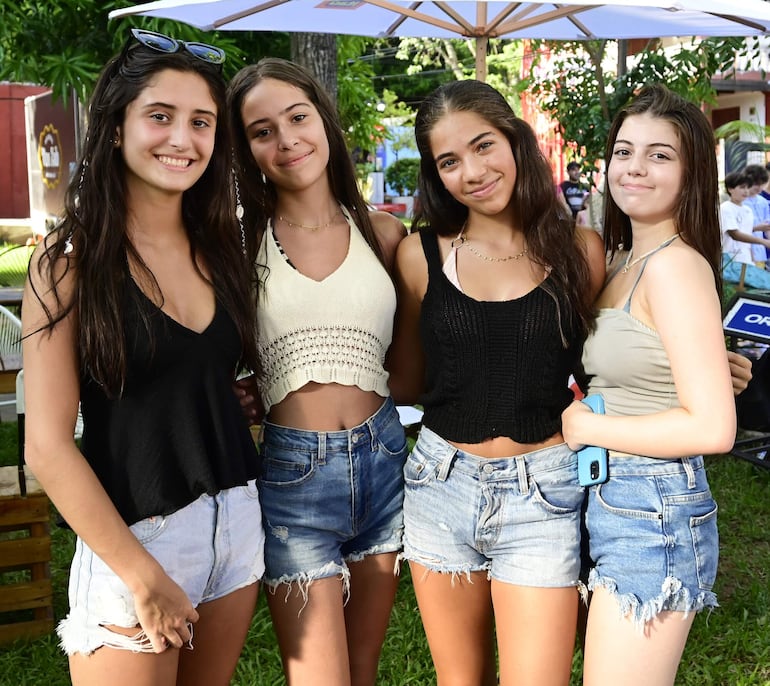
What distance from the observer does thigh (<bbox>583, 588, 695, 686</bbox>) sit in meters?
2.14

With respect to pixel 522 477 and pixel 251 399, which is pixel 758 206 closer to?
pixel 522 477

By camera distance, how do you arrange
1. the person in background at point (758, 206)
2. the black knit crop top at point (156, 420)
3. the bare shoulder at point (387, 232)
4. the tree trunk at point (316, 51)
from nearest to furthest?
the black knit crop top at point (156, 420) < the bare shoulder at point (387, 232) < the tree trunk at point (316, 51) < the person in background at point (758, 206)

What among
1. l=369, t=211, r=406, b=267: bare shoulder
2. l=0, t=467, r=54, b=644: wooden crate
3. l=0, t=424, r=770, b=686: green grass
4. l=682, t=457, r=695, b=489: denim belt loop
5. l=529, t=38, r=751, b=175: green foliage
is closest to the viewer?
l=682, t=457, r=695, b=489: denim belt loop

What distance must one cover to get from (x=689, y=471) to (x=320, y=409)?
36.9 inches

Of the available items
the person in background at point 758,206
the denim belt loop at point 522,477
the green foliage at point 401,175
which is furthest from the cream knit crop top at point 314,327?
the green foliage at point 401,175

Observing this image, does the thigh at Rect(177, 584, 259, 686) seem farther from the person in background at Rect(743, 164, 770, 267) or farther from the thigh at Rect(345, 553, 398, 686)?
the person in background at Rect(743, 164, 770, 267)

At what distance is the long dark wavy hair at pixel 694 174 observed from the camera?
2307 millimetres

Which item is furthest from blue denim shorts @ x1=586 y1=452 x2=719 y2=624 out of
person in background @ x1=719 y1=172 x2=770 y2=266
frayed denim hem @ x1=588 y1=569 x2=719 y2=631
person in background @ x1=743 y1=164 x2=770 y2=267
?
person in background @ x1=743 y1=164 x2=770 y2=267

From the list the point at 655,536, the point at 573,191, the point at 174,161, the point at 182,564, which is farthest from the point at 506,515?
the point at 573,191

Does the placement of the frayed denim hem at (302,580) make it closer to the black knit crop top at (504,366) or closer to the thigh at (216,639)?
the thigh at (216,639)

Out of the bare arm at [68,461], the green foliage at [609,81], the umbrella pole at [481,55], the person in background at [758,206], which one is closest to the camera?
the bare arm at [68,461]

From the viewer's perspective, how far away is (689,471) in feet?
7.25

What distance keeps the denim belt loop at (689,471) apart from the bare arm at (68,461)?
1.24 metres

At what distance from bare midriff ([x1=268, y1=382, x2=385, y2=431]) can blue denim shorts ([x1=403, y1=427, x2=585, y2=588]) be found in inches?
10.0
